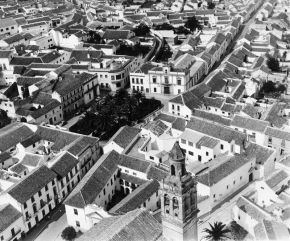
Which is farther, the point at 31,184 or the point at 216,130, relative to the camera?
the point at 216,130

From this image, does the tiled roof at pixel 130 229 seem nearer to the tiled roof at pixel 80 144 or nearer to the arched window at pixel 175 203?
the arched window at pixel 175 203

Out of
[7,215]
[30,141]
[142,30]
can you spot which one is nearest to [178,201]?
[7,215]

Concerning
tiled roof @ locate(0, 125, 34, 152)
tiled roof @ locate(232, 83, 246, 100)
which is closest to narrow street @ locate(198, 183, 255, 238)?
tiled roof @ locate(232, 83, 246, 100)

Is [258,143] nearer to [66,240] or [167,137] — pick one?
[167,137]

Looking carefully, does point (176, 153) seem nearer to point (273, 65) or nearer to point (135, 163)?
point (135, 163)


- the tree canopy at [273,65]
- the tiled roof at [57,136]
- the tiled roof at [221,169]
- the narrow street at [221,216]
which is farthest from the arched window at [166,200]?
the tree canopy at [273,65]

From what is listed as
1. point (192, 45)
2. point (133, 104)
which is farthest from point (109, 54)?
point (133, 104)
